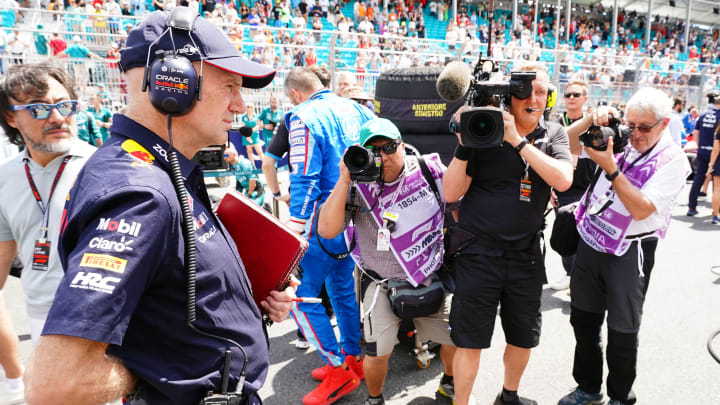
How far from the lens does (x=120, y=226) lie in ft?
3.20

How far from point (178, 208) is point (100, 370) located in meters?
0.39

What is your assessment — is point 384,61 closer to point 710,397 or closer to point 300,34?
point 300,34

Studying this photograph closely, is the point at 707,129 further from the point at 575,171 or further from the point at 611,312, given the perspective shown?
the point at 611,312

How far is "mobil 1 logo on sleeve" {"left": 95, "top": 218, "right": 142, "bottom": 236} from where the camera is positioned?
3.18 ft

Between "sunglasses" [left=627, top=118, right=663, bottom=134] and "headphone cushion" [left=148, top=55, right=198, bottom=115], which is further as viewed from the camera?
"sunglasses" [left=627, top=118, right=663, bottom=134]

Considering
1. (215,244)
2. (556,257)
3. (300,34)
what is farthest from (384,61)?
(215,244)

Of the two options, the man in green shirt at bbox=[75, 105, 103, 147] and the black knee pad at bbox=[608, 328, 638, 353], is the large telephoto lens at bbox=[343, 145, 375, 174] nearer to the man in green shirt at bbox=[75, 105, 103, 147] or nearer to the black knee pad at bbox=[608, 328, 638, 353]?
the black knee pad at bbox=[608, 328, 638, 353]

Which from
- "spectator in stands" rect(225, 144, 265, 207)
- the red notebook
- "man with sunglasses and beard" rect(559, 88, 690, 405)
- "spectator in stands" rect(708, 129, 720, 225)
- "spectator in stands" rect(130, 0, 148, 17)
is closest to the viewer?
the red notebook

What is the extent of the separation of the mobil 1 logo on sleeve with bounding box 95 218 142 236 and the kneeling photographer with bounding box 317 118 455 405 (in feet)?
5.34

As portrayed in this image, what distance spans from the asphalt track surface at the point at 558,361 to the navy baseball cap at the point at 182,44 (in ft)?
8.35

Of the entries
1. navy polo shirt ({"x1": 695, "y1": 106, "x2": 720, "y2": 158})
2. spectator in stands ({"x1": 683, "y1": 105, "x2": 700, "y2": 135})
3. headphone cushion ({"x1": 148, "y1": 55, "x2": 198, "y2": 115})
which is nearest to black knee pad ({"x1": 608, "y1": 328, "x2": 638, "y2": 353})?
headphone cushion ({"x1": 148, "y1": 55, "x2": 198, "y2": 115})

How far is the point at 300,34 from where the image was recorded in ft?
31.0

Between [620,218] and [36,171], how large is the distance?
3307 millimetres

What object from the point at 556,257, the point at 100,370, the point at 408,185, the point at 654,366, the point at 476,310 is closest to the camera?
the point at 100,370
